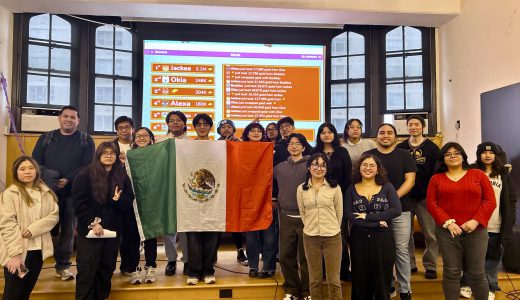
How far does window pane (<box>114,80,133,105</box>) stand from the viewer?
19.9 ft

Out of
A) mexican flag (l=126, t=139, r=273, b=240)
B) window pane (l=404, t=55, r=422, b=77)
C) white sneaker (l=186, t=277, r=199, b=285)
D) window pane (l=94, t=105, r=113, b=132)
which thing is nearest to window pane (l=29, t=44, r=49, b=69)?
window pane (l=94, t=105, r=113, b=132)

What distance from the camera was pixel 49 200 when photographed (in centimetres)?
307

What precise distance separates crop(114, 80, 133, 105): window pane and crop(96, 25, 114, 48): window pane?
1.97 feet

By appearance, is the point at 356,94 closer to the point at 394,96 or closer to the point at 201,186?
the point at 394,96

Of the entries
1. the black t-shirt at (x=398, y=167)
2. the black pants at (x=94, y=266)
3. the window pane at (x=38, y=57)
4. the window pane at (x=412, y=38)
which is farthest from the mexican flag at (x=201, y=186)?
the window pane at (x=412, y=38)

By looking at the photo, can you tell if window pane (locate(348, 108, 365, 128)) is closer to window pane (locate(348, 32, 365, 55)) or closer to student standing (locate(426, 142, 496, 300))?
window pane (locate(348, 32, 365, 55))

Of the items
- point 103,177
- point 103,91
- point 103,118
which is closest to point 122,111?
point 103,118

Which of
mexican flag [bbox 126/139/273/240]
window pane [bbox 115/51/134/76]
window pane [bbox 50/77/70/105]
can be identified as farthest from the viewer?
window pane [bbox 115/51/134/76]

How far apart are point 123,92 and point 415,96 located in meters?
4.73

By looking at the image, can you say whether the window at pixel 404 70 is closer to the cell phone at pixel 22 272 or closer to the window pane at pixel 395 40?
the window pane at pixel 395 40

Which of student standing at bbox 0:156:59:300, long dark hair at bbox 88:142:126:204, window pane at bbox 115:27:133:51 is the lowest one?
student standing at bbox 0:156:59:300

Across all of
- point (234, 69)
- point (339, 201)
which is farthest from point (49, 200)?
point (234, 69)

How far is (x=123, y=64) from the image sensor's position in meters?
6.11

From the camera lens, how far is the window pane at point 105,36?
6.00 meters
